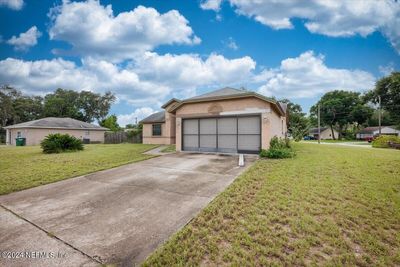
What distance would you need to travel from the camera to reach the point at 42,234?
3.09 metres

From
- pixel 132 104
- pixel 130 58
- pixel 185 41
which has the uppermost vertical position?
pixel 185 41

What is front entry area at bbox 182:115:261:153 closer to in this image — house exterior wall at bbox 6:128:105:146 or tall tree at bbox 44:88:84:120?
house exterior wall at bbox 6:128:105:146

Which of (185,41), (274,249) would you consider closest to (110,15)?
(185,41)

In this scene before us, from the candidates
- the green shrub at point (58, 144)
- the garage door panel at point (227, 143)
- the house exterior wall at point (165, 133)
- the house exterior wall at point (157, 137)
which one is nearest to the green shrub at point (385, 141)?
the garage door panel at point (227, 143)

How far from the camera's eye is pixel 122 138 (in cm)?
2492

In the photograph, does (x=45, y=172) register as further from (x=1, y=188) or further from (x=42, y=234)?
(x=42, y=234)

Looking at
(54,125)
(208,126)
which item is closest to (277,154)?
(208,126)

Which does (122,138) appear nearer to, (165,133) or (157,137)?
(157,137)

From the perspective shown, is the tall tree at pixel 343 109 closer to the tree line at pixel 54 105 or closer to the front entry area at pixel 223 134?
the front entry area at pixel 223 134

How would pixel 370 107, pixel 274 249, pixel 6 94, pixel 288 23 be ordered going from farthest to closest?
pixel 370 107
pixel 6 94
pixel 288 23
pixel 274 249

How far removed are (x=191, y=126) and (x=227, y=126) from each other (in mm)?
2522

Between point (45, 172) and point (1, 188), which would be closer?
point (1, 188)

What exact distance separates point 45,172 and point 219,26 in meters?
14.9

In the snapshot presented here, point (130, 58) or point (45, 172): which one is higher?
point (130, 58)
